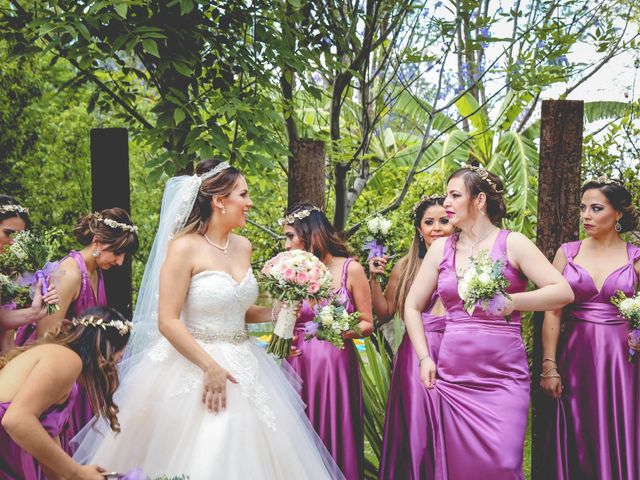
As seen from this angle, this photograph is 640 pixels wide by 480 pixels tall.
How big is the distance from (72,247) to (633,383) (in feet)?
27.5

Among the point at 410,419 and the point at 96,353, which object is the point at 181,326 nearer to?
the point at 96,353

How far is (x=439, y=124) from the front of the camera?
47.8 ft

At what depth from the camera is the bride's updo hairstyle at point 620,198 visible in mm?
5051

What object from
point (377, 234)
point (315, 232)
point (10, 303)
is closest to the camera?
point (10, 303)

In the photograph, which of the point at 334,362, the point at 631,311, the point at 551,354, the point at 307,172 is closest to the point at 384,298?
the point at 334,362

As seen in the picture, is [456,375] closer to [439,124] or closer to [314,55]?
[314,55]

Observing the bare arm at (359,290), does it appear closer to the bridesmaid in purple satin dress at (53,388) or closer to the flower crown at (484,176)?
the flower crown at (484,176)

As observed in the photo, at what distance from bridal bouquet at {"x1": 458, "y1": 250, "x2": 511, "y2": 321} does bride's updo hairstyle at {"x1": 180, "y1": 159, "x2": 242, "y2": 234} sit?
1.51 metres

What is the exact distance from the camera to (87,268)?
5.12 meters

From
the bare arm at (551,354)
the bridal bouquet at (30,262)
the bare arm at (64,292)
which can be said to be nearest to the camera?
the bridal bouquet at (30,262)

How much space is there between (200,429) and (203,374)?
304mm

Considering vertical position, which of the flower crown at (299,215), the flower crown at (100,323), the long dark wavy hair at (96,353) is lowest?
the long dark wavy hair at (96,353)

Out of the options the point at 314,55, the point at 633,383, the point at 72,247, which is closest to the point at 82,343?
the point at 314,55

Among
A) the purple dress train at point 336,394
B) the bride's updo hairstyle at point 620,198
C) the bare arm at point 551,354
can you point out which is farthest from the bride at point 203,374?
the bride's updo hairstyle at point 620,198
